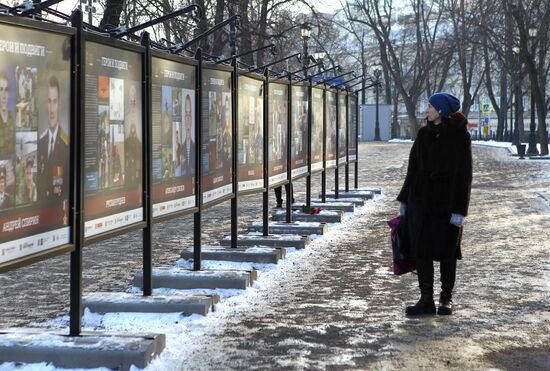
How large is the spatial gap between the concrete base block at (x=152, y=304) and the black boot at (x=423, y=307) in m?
1.39

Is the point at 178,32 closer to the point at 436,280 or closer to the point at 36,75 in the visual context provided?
the point at 436,280

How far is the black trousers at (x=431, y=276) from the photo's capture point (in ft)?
22.7

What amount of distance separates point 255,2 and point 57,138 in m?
23.3

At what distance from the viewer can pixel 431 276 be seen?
698 cm

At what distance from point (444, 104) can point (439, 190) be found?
1.96ft

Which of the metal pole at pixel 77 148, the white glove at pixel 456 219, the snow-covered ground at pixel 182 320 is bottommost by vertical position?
the snow-covered ground at pixel 182 320

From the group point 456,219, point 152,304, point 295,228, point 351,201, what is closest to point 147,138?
point 152,304

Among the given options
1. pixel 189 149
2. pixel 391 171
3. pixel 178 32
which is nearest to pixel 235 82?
pixel 189 149

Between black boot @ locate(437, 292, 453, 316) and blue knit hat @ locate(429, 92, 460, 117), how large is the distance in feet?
4.12

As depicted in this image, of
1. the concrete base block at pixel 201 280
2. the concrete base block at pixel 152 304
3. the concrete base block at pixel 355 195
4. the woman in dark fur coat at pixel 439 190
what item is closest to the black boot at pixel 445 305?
the woman in dark fur coat at pixel 439 190

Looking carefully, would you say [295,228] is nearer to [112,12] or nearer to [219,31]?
[112,12]

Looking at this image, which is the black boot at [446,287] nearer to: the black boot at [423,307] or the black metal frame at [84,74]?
the black boot at [423,307]

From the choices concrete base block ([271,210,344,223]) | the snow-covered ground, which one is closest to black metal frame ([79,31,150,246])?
the snow-covered ground

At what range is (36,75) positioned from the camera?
4992mm
